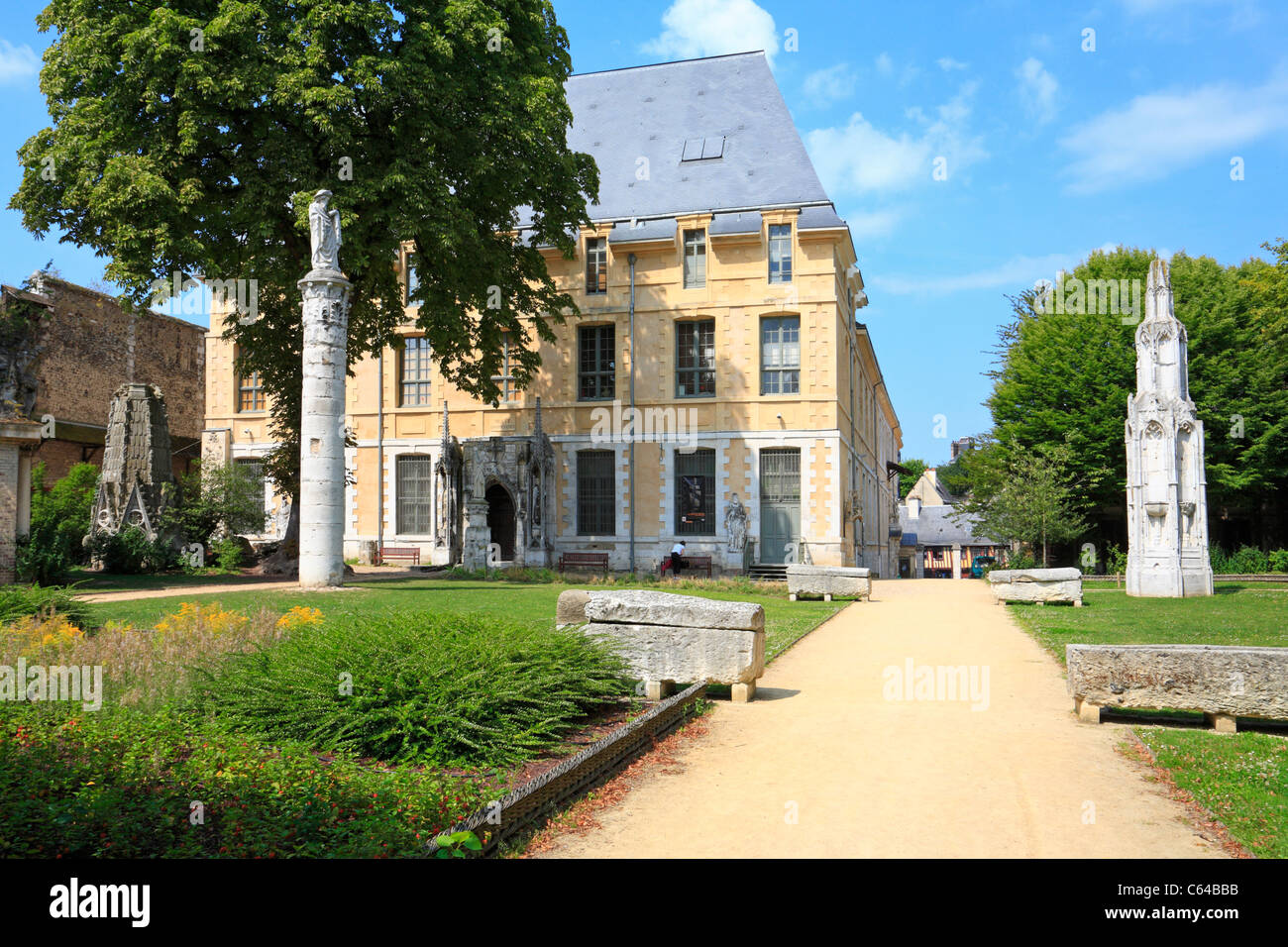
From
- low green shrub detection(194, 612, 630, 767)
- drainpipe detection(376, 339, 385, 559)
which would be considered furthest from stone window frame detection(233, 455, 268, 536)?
low green shrub detection(194, 612, 630, 767)

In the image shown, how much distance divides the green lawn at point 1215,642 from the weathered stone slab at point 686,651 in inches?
137

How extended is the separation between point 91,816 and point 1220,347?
41166 millimetres

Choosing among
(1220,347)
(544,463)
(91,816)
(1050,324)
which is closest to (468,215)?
(544,463)

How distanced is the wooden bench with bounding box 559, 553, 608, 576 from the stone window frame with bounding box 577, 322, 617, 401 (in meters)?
5.82

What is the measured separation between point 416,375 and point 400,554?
6.89 meters

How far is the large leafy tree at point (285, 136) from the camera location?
20344mm

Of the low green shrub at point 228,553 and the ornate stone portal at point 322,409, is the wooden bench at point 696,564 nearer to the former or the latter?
the low green shrub at point 228,553

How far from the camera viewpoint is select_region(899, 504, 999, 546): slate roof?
238 ft

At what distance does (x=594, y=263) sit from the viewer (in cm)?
3488

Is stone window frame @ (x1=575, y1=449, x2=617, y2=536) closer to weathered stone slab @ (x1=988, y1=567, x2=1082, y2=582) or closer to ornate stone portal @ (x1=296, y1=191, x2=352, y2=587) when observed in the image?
weathered stone slab @ (x1=988, y1=567, x2=1082, y2=582)

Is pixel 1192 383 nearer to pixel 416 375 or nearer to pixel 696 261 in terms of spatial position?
pixel 696 261

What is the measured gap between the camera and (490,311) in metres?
26.1

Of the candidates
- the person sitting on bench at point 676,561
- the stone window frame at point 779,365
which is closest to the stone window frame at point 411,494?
the person sitting on bench at point 676,561
